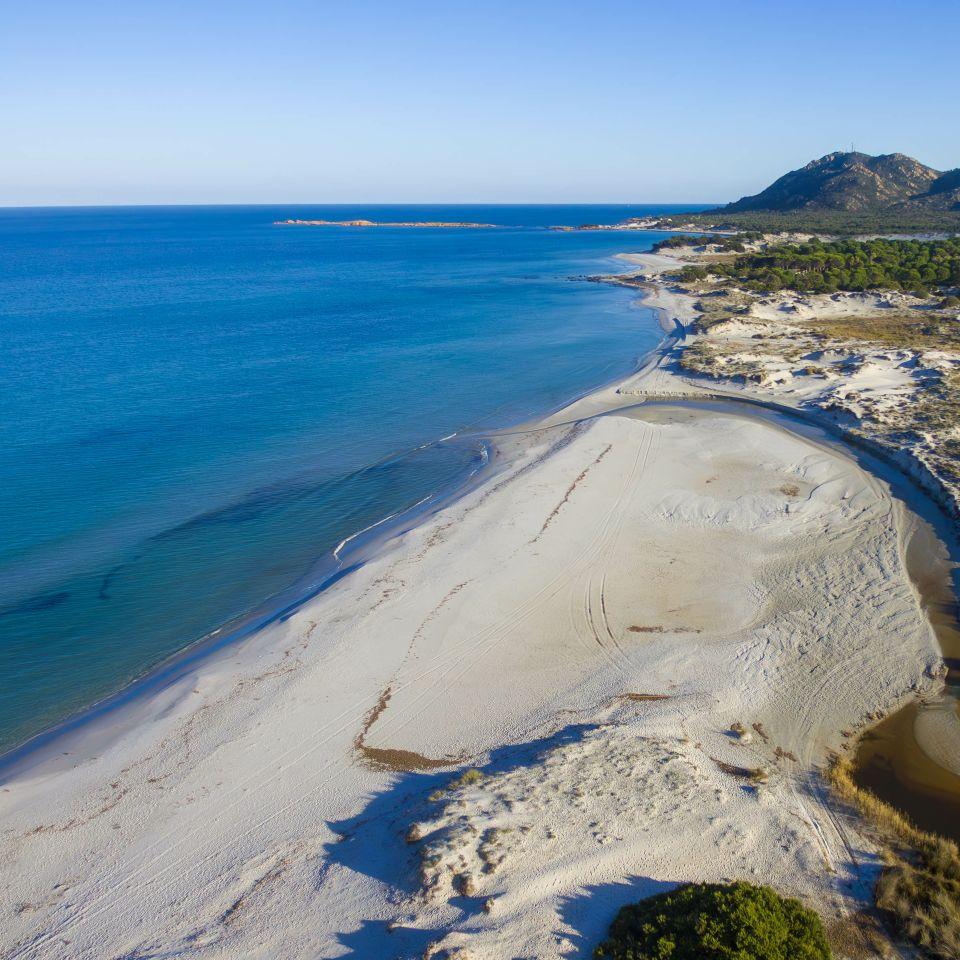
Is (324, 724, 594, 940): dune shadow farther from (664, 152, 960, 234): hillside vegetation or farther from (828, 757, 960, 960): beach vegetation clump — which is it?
(664, 152, 960, 234): hillside vegetation

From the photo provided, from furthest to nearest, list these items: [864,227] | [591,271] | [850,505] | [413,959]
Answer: [864,227], [591,271], [850,505], [413,959]

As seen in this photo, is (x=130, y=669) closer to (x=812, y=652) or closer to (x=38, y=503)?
(x=38, y=503)

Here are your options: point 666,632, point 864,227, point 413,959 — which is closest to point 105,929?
point 413,959

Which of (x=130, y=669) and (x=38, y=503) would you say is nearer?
(x=130, y=669)

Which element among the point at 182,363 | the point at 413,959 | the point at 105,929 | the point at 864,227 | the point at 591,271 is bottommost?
the point at 105,929

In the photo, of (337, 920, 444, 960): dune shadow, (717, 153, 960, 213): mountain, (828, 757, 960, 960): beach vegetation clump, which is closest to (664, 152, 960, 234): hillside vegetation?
(717, 153, 960, 213): mountain

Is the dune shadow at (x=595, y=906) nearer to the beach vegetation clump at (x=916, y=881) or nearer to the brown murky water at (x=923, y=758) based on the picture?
the beach vegetation clump at (x=916, y=881)

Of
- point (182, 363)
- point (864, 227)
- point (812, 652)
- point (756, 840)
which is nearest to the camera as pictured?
point (756, 840)
